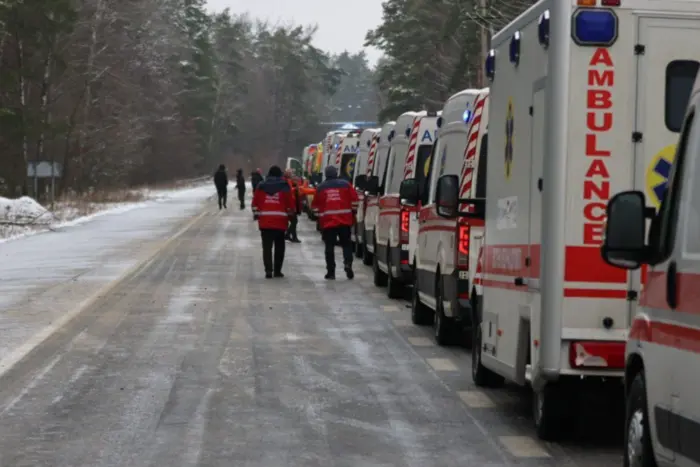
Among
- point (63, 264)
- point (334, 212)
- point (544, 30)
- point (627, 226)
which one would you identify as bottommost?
point (63, 264)

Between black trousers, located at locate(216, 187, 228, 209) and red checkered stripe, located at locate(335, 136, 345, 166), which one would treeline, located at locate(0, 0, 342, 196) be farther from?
red checkered stripe, located at locate(335, 136, 345, 166)

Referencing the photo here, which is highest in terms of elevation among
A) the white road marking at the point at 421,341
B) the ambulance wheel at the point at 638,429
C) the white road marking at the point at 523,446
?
the ambulance wheel at the point at 638,429

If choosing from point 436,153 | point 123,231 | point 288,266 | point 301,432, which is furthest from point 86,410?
point 123,231

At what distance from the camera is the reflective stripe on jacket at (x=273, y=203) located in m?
26.2

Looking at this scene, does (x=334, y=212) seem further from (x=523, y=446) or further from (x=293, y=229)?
(x=523, y=446)

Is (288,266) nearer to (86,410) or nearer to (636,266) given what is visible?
(86,410)

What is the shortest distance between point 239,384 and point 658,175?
436cm

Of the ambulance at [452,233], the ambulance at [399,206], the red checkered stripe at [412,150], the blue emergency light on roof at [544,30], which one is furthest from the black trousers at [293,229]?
the blue emergency light on roof at [544,30]

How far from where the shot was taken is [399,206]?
2119cm

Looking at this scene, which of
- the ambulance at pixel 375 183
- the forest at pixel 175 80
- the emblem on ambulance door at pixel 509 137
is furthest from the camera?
the forest at pixel 175 80

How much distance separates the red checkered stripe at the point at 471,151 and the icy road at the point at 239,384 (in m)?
1.54

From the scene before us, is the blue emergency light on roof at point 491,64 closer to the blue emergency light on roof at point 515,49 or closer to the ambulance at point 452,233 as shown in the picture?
the blue emergency light on roof at point 515,49

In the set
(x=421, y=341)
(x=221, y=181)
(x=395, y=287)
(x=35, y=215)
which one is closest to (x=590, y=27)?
(x=421, y=341)

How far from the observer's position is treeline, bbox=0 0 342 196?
194ft
